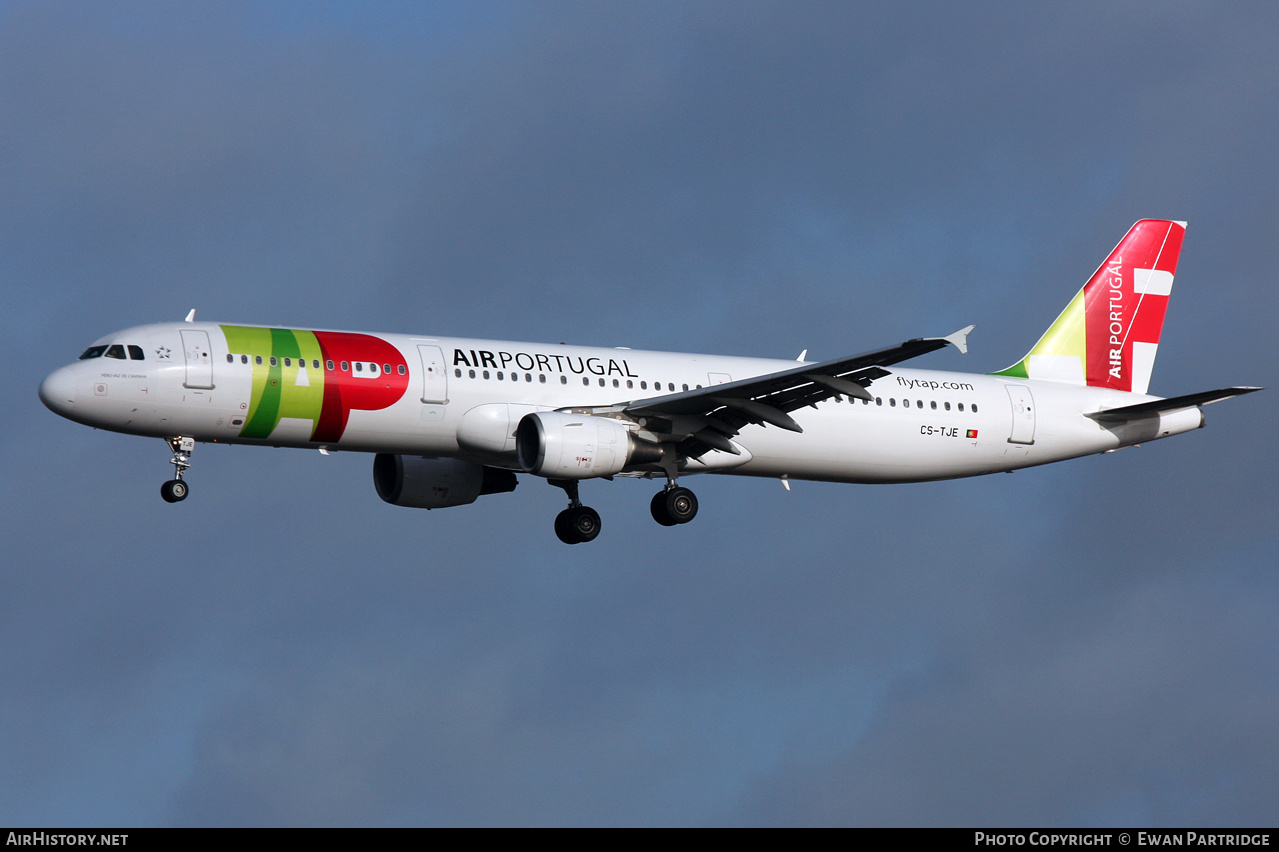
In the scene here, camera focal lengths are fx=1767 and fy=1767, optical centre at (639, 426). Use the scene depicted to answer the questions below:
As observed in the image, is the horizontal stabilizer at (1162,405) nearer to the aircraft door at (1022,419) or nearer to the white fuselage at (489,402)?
the white fuselage at (489,402)

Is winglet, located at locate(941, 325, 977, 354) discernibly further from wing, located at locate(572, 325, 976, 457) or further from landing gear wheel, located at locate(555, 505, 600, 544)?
landing gear wheel, located at locate(555, 505, 600, 544)

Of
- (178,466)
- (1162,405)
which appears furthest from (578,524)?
(1162,405)

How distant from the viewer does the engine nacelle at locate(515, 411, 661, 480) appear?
40531mm

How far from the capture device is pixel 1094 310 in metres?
50.7

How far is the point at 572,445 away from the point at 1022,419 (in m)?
13.5

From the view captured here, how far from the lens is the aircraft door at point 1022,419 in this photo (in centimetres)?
4725

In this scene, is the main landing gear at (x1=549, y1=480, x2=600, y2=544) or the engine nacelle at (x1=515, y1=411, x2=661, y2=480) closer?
the engine nacelle at (x1=515, y1=411, x2=661, y2=480)

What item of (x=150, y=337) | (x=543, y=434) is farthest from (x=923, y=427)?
(x=150, y=337)

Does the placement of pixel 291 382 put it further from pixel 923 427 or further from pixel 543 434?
pixel 923 427

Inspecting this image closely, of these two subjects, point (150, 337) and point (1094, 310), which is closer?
point (150, 337)

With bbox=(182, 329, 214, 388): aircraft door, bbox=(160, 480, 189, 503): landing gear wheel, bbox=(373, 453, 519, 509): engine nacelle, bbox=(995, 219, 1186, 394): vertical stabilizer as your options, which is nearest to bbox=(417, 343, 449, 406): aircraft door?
bbox=(373, 453, 519, 509): engine nacelle

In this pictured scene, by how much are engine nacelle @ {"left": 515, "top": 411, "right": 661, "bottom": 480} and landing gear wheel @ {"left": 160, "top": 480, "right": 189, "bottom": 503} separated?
25.1 feet

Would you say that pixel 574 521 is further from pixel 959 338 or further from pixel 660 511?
pixel 959 338
